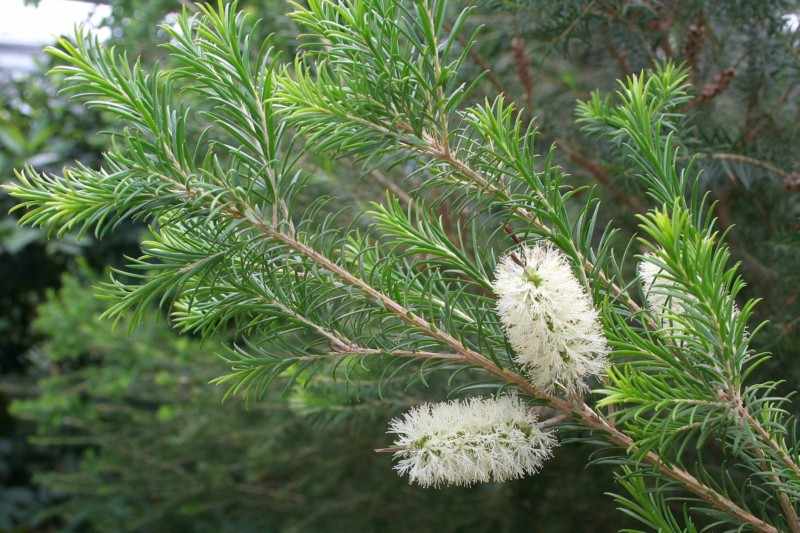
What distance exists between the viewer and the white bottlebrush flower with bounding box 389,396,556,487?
52cm

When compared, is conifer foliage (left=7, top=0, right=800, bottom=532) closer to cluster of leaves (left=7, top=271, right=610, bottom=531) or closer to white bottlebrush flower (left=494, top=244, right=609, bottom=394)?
white bottlebrush flower (left=494, top=244, right=609, bottom=394)

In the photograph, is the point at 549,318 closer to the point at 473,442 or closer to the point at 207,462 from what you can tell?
the point at 473,442

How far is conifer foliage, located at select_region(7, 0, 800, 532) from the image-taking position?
0.52m

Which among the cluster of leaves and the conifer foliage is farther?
the cluster of leaves

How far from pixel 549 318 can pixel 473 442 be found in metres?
0.10

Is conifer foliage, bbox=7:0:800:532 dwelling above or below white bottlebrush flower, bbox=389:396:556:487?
above

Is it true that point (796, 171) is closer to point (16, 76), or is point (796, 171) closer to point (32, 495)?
point (32, 495)

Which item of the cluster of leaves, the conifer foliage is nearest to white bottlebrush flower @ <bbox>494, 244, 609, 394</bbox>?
the conifer foliage

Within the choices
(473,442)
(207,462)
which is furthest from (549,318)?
(207,462)

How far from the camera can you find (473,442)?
0.53 metres

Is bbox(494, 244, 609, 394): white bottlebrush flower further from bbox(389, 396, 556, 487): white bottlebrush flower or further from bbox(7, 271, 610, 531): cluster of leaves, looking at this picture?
bbox(7, 271, 610, 531): cluster of leaves

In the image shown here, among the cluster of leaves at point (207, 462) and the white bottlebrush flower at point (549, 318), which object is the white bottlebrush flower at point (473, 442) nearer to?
the white bottlebrush flower at point (549, 318)

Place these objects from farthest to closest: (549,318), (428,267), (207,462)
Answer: (207,462), (428,267), (549,318)

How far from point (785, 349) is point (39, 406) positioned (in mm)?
1899
